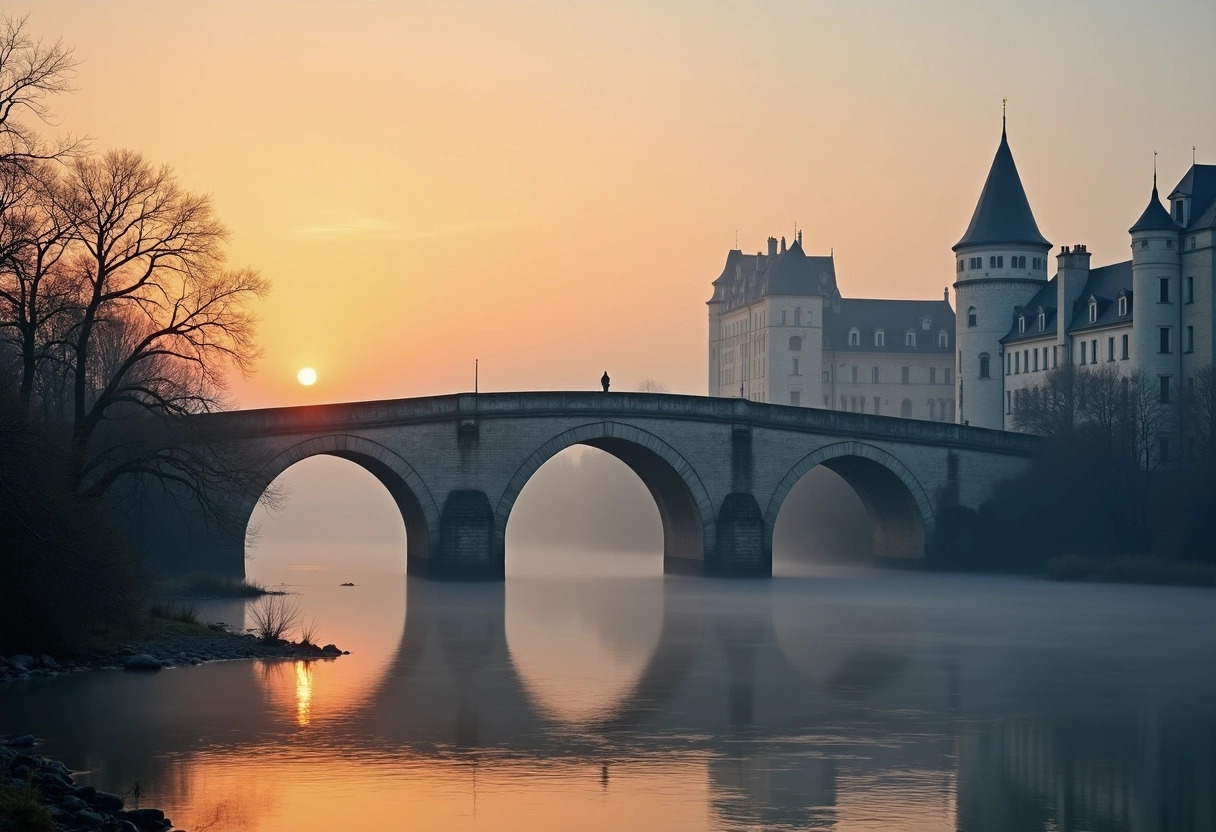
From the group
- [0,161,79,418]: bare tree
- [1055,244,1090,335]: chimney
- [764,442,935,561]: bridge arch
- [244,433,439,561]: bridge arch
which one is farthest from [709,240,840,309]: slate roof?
[0,161,79,418]: bare tree

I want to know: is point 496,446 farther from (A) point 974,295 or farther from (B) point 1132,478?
(A) point 974,295

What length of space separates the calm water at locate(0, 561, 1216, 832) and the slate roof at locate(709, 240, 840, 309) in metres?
70.3

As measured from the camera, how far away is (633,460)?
5697 cm

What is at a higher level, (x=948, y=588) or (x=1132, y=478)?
(x=1132, y=478)

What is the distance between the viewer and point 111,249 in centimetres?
3338

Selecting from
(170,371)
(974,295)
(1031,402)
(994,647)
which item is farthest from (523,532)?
(994,647)

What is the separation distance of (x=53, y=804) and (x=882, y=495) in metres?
48.5

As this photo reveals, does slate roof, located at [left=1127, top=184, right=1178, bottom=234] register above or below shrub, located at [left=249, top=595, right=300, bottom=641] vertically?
above

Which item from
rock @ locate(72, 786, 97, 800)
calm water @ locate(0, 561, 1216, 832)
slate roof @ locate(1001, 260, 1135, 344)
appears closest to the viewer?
rock @ locate(72, 786, 97, 800)

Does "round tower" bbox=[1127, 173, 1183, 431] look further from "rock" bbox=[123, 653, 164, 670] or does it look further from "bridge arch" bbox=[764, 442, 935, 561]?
"rock" bbox=[123, 653, 164, 670]

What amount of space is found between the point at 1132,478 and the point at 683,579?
1602 centimetres

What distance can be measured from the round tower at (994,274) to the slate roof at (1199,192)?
11.1 meters

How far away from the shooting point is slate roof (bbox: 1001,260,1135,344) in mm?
70688

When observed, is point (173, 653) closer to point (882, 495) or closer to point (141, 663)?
point (141, 663)
